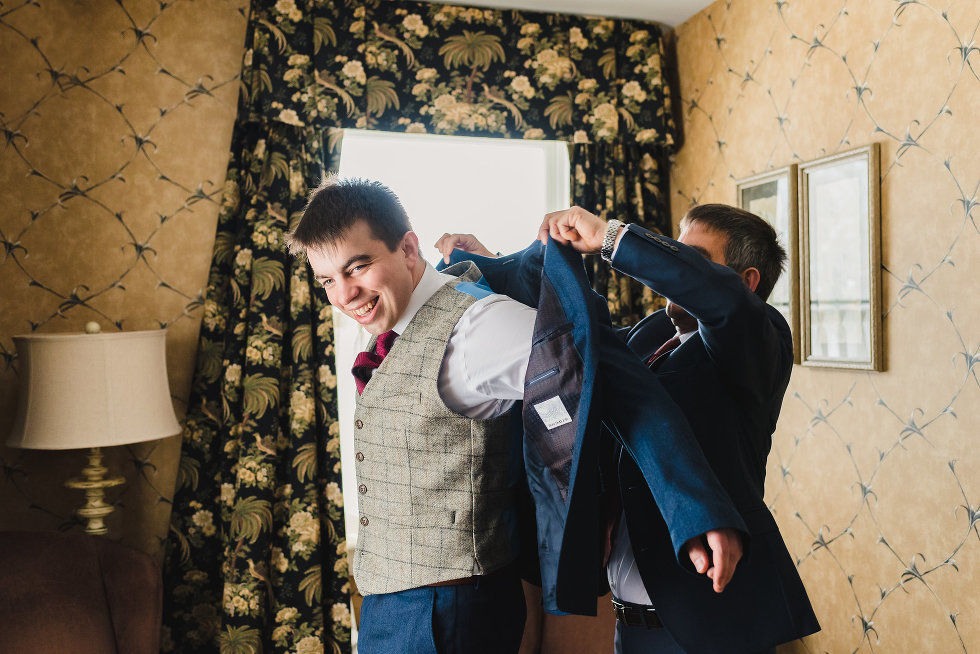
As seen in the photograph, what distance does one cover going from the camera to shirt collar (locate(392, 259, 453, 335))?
1.48 meters

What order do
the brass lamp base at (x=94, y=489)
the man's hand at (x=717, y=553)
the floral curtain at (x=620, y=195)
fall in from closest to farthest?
the man's hand at (x=717, y=553) < the brass lamp base at (x=94, y=489) < the floral curtain at (x=620, y=195)

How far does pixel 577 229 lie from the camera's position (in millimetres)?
1310

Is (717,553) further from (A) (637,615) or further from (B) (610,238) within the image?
(B) (610,238)

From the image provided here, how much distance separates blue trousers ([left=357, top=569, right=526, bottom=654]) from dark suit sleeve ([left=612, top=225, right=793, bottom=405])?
0.56 metres

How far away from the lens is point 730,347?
4.25 ft

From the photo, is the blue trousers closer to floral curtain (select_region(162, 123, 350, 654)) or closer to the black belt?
the black belt

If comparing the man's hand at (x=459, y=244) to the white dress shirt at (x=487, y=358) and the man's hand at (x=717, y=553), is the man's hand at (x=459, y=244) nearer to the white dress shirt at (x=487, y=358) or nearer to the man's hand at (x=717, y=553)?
the white dress shirt at (x=487, y=358)

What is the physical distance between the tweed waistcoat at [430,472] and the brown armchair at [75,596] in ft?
4.58

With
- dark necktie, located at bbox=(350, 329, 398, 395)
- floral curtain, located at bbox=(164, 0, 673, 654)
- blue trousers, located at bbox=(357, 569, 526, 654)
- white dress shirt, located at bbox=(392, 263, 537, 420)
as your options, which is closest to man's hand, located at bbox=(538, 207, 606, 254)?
white dress shirt, located at bbox=(392, 263, 537, 420)

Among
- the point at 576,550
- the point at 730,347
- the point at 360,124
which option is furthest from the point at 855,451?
the point at 360,124

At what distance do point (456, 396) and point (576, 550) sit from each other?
34 cm

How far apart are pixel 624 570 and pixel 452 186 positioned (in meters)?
2.57

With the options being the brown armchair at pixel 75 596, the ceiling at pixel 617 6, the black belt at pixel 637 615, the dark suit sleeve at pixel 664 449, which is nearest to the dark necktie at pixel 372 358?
the dark suit sleeve at pixel 664 449

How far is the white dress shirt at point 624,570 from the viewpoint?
1.41 meters
